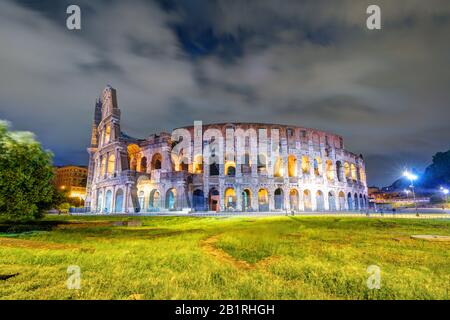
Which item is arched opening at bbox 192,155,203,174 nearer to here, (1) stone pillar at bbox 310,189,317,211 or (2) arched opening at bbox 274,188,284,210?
(2) arched opening at bbox 274,188,284,210

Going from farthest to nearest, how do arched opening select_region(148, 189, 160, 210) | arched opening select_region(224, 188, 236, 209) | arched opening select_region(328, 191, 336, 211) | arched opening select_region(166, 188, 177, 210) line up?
arched opening select_region(328, 191, 336, 211), arched opening select_region(224, 188, 236, 209), arched opening select_region(148, 189, 160, 210), arched opening select_region(166, 188, 177, 210)

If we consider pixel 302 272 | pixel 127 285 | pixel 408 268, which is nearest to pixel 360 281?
pixel 302 272

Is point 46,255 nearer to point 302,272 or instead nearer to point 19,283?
point 19,283

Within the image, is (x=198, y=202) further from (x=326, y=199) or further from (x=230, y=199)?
(x=326, y=199)

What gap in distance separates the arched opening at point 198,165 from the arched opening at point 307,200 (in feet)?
63.2

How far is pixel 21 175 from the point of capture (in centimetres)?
1373

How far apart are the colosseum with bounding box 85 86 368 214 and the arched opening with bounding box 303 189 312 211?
0.56ft

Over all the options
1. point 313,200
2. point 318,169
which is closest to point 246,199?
point 313,200

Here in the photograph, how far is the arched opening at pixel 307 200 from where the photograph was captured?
42.3 meters

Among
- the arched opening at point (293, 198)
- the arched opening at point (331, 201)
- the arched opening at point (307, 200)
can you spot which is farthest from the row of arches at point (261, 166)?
the arched opening at point (307, 200)

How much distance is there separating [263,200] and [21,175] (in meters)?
33.8

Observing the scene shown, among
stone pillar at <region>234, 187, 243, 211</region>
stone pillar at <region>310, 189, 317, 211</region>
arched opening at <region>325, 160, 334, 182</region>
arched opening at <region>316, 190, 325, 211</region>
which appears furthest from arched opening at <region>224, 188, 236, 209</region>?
arched opening at <region>325, 160, 334, 182</region>

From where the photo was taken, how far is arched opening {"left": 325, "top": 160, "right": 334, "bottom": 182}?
151 feet

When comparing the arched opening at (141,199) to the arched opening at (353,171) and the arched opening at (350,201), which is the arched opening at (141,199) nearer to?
the arched opening at (350,201)
